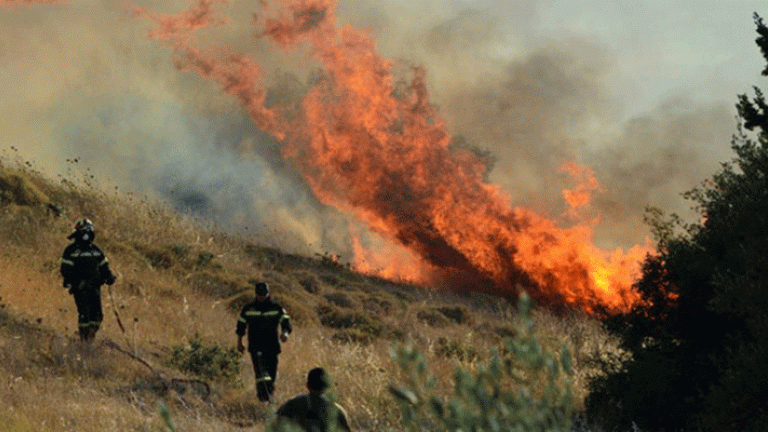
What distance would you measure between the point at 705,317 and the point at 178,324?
11.4 metres

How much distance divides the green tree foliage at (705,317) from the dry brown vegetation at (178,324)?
1263 mm

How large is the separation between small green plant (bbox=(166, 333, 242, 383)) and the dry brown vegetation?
0.26 m

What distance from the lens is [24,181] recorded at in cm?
2755

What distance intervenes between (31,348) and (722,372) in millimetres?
10596

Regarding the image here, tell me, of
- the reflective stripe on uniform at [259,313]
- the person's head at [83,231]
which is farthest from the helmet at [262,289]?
the person's head at [83,231]

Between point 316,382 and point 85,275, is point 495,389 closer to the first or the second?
point 316,382

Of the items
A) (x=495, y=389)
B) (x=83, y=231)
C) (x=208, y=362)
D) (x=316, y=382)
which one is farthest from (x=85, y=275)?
(x=495, y=389)

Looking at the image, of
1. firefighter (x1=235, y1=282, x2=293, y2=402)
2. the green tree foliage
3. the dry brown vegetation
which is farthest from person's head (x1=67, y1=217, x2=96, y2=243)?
the green tree foliage

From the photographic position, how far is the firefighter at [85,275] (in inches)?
650

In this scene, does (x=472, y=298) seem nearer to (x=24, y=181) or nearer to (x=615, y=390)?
(x=24, y=181)

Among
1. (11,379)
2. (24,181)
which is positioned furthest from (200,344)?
(24,181)

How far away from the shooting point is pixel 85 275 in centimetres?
1667

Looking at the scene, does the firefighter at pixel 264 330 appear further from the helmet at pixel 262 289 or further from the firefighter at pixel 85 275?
the firefighter at pixel 85 275

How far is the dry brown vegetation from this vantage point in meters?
13.0
